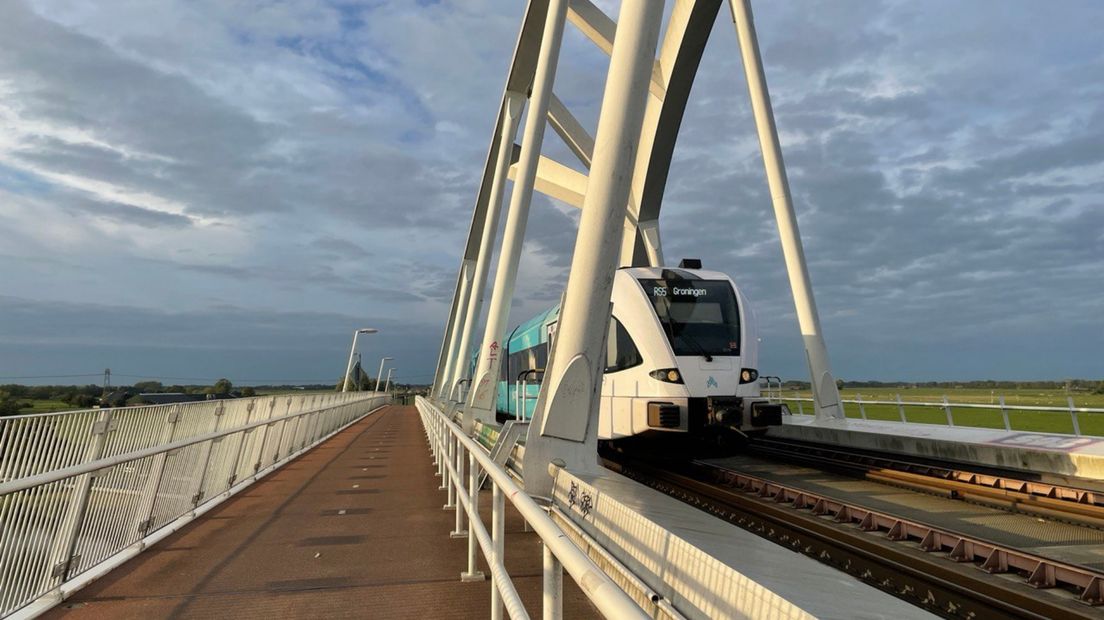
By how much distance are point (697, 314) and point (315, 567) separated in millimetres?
7584

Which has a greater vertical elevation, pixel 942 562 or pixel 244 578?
pixel 942 562

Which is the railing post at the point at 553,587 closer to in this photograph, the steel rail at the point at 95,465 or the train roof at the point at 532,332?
the steel rail at the point at 95,465

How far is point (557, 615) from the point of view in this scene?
266 centimetres

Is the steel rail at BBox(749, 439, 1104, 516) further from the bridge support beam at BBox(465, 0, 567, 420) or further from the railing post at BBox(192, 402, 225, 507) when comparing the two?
the railing post at BBox(192, 402, 225, 507)

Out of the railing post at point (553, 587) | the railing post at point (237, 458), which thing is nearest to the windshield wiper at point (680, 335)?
the railing post at point (237, 458)

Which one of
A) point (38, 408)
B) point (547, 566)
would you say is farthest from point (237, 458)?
point (547, 566)

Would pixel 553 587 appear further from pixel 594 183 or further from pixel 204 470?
pixel 204 470

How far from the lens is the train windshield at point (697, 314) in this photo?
37.3ft

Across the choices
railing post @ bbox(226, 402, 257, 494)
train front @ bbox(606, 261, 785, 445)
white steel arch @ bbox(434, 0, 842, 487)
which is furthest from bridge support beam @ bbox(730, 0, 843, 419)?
railing post @ bbox(226, 402, 257, 494)

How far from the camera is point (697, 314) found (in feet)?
38.5

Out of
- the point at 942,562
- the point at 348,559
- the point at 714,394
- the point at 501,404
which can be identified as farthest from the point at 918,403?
the point at 348,559

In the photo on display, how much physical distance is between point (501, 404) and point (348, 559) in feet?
47.9

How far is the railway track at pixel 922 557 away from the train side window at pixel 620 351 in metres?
2.47

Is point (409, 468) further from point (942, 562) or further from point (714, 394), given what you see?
point (942, 562)
